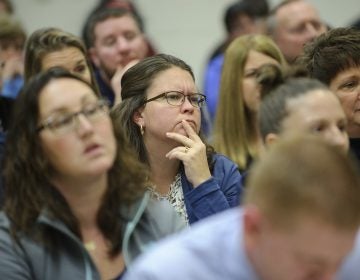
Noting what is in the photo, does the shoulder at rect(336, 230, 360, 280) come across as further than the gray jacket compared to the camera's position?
No

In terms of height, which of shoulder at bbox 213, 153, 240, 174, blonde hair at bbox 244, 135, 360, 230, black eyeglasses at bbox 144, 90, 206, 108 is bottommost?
shoulder at bbox 213, 153, 240, 174

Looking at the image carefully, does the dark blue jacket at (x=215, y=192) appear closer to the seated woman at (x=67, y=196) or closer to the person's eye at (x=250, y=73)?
the seated woman at (x=67, y=196)

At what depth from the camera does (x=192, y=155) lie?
249 centimetres

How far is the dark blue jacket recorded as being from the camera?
235 centimetres

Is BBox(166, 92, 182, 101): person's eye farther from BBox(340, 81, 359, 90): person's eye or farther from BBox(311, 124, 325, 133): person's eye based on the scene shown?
BBox(311, 124, 325, 133): person's eye

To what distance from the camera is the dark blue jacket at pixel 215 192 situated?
2350 millimetres

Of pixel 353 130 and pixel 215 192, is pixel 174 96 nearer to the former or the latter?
pixel 215 192

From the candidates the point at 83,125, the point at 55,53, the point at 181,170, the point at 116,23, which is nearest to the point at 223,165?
the point at 181,170

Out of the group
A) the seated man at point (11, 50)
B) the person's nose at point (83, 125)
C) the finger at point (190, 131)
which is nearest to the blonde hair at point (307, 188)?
the person's nose at point (83, 125)

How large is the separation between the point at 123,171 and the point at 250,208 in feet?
2.39

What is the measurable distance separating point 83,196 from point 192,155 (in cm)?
63

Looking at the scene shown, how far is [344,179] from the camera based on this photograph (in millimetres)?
1323

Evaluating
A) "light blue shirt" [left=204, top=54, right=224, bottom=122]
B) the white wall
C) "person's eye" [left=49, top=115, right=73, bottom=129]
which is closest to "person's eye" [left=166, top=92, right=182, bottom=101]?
"person's eye" [left=49, top=115, right=73, bottom=129]

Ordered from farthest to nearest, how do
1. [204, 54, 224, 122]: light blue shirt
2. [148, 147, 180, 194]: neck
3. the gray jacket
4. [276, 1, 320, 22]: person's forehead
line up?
[276, 1, 320, 22]: person's forehead → [204, 54, 224, 122]: light blue shirt → [148, 147, 180, 194]: neck → the gray jacket
